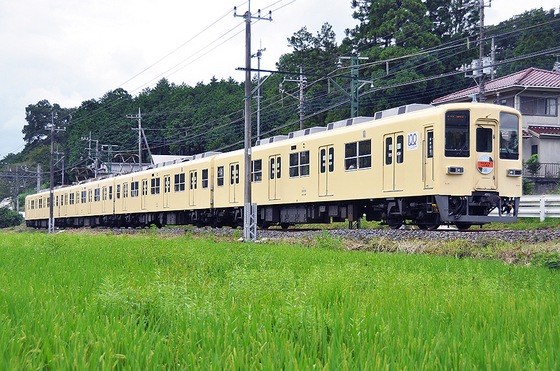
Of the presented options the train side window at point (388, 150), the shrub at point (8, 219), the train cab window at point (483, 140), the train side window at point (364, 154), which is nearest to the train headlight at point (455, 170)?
the train cab window at point (483, 140)

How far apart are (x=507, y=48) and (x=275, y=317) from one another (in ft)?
187

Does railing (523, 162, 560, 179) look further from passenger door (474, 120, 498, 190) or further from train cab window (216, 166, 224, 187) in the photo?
passenger door (474, 120, 498, 190)

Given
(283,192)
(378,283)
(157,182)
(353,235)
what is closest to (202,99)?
(157,182)

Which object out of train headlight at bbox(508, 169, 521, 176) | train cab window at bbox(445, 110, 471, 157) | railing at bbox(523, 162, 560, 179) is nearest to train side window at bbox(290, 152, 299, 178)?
train cab window at bbox(445, 110, 471, 157)

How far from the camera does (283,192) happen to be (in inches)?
740

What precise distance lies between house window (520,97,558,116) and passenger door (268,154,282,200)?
832 inches

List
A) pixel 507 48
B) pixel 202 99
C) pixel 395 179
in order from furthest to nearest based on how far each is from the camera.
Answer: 1. pixel 202 99
2. pixel 507 48
3. pixel 395 179

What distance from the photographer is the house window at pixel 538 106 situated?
34219 mm

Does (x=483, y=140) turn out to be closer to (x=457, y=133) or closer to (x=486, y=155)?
(x=486, y=155)

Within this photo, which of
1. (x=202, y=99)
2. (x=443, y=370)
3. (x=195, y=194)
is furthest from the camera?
(x=202, y=99)

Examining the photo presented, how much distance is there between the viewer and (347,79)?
41.8 metres

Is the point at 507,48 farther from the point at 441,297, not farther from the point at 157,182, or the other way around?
the point at 441,297

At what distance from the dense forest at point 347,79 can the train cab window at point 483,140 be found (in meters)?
8.61

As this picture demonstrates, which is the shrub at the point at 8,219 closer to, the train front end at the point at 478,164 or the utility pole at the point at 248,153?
the utility pole at the point at 248,153
